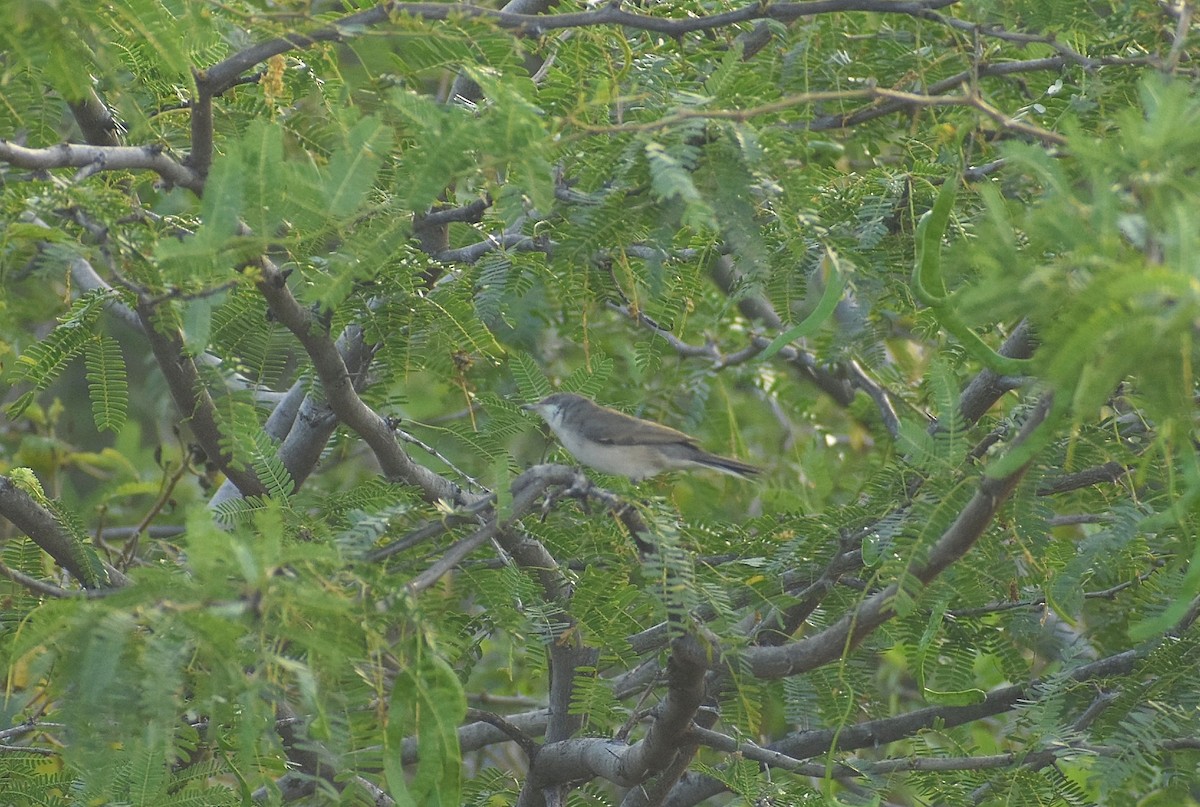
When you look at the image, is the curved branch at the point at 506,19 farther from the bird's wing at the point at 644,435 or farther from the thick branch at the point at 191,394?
the bird's wing at the point at 644,435

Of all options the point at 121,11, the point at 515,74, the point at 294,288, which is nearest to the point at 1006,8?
the point at 515,74

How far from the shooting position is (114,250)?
9.05 feet

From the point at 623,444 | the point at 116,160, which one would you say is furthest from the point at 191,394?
the point at 623,444

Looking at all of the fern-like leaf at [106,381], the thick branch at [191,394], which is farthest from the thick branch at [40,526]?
the thick branch at [191,394]

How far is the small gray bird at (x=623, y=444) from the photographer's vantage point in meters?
4.56

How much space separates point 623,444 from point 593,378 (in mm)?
851

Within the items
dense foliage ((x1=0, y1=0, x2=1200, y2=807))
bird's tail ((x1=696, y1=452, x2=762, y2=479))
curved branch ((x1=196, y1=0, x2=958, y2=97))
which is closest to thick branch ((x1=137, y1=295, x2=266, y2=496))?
dense foliage ((x1=0, y1=0, x2=1200, y2=807))

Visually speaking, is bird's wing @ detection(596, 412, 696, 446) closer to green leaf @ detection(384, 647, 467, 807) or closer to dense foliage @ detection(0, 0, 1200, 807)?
dense foliage @ detection(0, 0, 1200, 807)

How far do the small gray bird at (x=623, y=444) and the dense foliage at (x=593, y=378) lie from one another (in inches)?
7.4

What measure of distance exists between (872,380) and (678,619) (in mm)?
2768

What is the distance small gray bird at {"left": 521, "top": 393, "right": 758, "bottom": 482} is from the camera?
4.56 metres

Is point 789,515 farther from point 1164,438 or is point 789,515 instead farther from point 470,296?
point 1164,438

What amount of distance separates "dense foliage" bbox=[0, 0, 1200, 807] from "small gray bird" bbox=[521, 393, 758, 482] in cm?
19

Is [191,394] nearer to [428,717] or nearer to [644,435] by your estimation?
[644,435]
